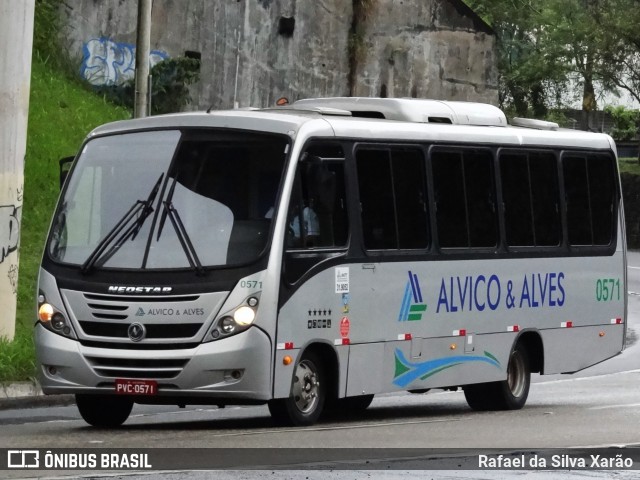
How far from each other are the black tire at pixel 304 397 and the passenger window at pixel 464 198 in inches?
98.7

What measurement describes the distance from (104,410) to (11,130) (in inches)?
227

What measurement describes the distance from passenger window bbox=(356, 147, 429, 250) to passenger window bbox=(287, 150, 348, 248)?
0.50m

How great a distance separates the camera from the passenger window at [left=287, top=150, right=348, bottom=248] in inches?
582

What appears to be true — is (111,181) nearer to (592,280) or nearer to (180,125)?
(180,125)

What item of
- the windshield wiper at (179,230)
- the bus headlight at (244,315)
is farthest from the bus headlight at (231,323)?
the windshield wiper at (179,230)

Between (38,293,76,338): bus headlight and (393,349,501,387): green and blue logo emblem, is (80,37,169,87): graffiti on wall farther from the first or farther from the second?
(38,293,76,338): bus headlight

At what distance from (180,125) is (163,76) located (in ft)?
69.0

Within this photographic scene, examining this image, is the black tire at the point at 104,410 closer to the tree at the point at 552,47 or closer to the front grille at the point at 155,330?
the front grille at the point at 155,330

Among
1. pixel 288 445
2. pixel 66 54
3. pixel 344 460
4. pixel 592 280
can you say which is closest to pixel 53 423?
pixel 288 445

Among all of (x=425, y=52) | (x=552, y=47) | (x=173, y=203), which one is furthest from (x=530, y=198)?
(x=552, y=47)

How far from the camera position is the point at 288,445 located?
12922 mm

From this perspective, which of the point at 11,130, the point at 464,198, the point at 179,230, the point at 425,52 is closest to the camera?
the point at 179,230

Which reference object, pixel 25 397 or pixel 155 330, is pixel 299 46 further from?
pixel 155 330

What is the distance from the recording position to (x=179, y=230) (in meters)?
14.5
